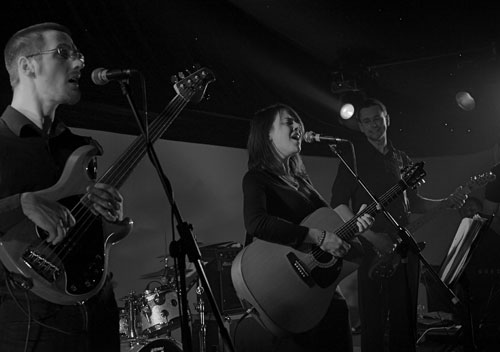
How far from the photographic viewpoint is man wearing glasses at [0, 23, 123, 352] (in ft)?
7.29

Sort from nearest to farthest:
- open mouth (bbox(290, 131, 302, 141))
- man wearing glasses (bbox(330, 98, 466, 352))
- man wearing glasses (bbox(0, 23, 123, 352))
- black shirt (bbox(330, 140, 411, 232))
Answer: man wearing glasses (bbox(0, 23, 123, 352)) < open mouth (bbox(290, 131, 302, 141)) < man wearing glasses (bbox(330, 98, 466, 352)) < black shirt (bbox(330, 140, 411, 232))

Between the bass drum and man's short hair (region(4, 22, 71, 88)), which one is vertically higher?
man's short hair (region(4, 22, 71, 88))

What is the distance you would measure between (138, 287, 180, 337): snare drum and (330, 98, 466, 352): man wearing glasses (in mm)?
1591

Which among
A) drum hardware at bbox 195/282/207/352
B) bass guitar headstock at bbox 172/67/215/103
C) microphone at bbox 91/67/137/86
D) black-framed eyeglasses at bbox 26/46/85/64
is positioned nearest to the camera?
microphone at bbox 91/67/137/86

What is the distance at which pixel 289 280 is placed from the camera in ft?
11.6

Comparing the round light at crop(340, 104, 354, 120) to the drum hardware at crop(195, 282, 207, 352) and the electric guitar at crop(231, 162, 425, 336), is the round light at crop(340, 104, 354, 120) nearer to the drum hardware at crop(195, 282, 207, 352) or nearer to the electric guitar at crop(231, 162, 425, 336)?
the drum hardware at crop(195, 282, 207, 352)

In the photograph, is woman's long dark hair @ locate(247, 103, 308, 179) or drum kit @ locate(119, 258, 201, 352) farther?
drum kit @ locate(119, 258, 201, 352)

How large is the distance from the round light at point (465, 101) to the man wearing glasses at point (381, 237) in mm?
2537

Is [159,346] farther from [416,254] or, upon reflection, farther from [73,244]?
[73,244]

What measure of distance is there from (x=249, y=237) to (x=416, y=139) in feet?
14.7

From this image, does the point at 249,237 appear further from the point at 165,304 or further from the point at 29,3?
the point at 29,3

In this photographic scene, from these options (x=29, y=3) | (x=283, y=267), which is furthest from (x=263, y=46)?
(x=283, y=267)

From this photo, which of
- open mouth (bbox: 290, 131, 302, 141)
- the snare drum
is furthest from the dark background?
open mouth (bbox: 290, 131, 302, 141)

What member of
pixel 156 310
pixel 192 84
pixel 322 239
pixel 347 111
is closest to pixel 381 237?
pixel 322 239
